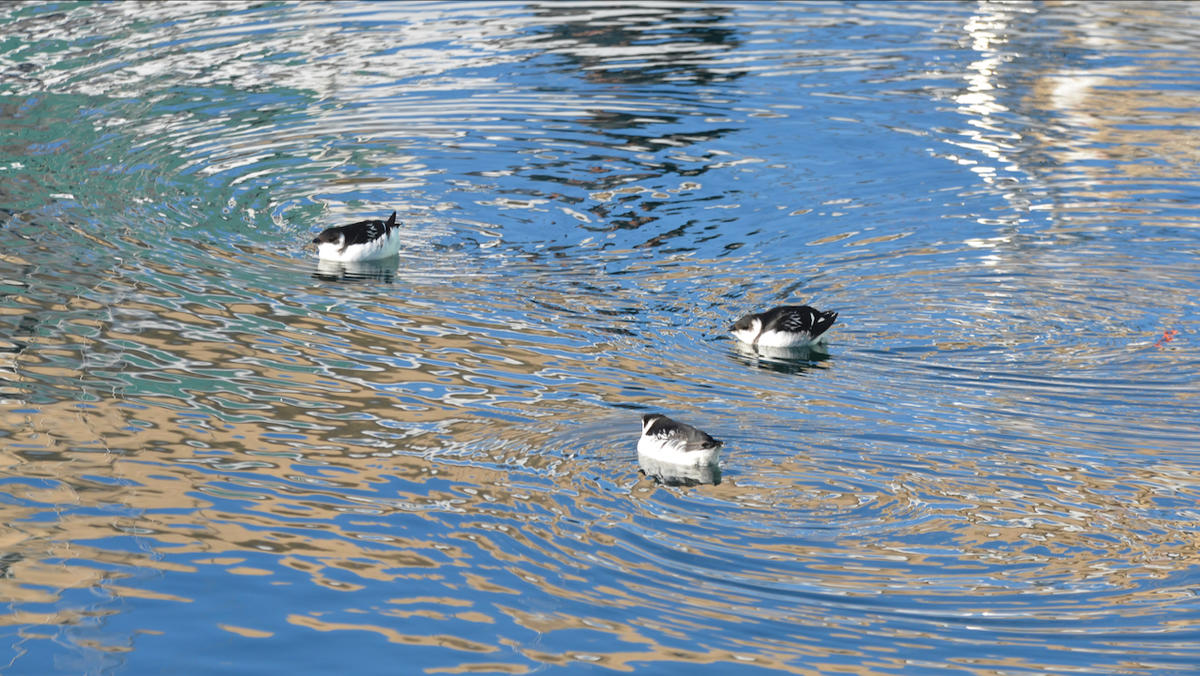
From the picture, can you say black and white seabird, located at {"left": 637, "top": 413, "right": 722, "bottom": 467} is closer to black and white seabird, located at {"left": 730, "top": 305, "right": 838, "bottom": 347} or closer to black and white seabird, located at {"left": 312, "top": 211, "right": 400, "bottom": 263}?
black and white seabird, located at {"left": 730, "top": 305, "right": 838, "bottom": 347}

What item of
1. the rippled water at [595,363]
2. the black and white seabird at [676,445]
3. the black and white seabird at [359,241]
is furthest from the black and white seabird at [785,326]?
the black and white seabird at [359,241]

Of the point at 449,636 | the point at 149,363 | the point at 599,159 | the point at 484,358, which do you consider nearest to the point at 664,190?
the point at 599,159

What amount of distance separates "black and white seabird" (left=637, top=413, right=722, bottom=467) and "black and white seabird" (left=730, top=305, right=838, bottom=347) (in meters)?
2.58

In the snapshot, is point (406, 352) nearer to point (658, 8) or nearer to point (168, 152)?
point (168, 152)

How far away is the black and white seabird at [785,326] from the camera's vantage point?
A: 1349 centimetres

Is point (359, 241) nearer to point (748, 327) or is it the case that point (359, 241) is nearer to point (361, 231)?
point (361, 231)

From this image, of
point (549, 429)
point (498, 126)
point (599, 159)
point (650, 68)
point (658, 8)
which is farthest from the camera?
point (658, 8)

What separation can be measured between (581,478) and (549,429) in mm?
954

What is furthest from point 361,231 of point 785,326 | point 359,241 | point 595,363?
point 785,326

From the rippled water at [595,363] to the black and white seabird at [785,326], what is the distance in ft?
0.88

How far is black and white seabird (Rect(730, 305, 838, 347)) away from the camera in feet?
44.3

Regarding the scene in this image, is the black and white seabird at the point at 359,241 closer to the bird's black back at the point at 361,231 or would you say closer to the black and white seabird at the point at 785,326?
the bird's black back at the point at 361,231

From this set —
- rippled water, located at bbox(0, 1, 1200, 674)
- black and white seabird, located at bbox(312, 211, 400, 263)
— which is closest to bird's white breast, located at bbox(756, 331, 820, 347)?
rippled water, located at bbox(0, 1, 1200, 674)

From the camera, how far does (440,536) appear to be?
1041 centimetres
